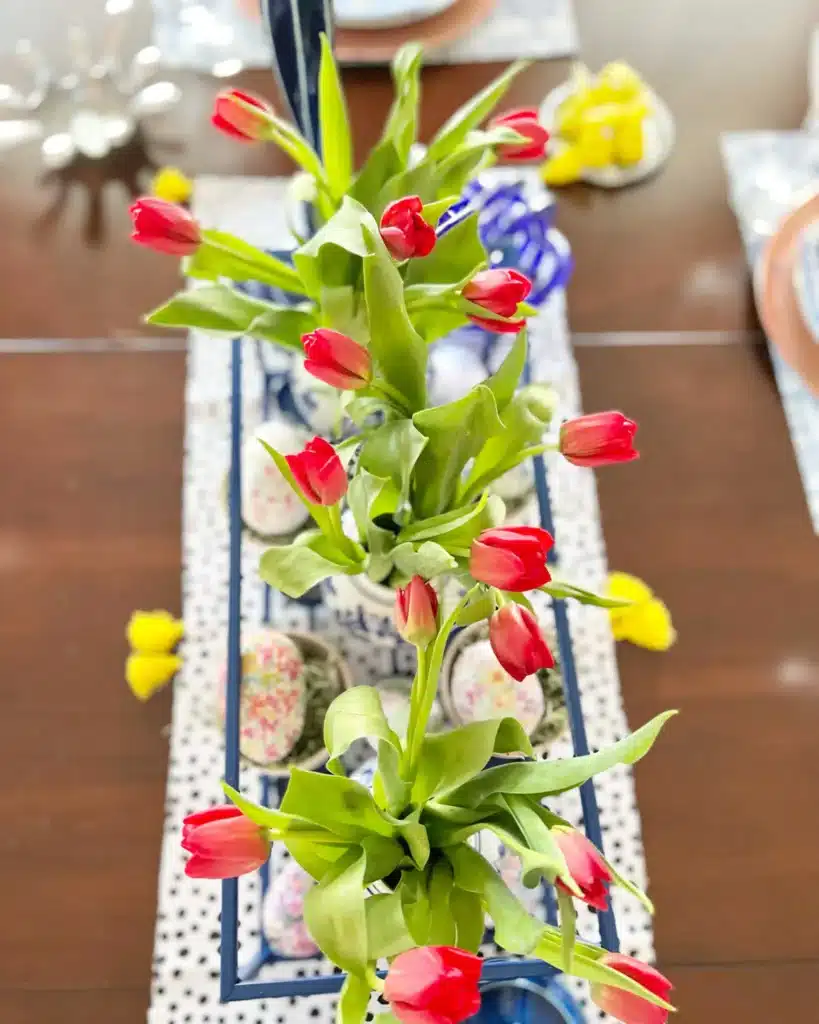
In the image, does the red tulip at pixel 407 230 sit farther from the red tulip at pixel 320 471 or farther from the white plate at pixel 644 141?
the white plate at pixel 644 141

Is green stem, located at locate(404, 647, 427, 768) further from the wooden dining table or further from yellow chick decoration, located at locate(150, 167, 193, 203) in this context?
yellow chick decoration, located at locate(150, 167, 193, 203)

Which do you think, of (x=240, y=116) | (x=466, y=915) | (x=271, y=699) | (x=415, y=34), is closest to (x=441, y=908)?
(x=466, y=915)

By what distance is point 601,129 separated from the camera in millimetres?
901

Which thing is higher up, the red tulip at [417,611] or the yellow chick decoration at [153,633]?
the yellow chick decoration at [153,633]

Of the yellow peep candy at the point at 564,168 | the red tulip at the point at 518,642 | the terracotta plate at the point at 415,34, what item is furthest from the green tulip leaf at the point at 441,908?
the terracotta plate at the point at 415,34

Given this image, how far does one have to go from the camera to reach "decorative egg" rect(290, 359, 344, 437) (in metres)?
0.72

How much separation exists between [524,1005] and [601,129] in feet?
2.22

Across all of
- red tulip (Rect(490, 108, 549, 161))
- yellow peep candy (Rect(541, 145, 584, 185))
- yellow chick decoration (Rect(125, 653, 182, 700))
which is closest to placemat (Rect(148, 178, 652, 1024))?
yellow chick decoration (Rect(125, 653, 182, 700))

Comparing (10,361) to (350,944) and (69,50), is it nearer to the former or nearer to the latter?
(69,50)

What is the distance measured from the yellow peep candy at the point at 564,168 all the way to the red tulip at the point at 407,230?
17.9 inches

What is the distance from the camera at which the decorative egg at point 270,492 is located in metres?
0.71

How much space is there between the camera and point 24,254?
2.93 feet

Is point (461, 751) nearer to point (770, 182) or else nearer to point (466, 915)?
point (466, 915)

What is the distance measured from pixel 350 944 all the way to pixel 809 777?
37 cm
